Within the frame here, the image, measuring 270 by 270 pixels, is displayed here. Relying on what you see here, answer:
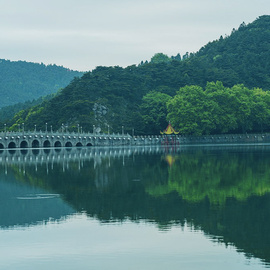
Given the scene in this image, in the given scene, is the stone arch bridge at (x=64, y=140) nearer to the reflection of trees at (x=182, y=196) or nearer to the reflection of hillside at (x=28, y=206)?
the reflection of trees at (x=182, y=196)

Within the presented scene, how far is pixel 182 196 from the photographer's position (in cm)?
4006

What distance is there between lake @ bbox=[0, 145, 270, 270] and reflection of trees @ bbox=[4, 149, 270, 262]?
6cm

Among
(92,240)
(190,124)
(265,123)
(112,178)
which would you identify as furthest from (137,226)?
(265,123)

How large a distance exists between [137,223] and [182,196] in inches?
400

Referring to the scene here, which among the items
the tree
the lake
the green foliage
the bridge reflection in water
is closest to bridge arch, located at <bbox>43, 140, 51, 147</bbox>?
the green foliage

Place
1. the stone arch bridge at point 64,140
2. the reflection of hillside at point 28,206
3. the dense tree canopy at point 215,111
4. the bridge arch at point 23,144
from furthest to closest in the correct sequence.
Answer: the dense tree canopy at point 215,111 → the bridge arch at point 23,144 → the stone arch bridge at point 64,140 → the reflection of hillside at point 28,206

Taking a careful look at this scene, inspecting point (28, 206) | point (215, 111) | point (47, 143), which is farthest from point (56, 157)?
point (215, 111)

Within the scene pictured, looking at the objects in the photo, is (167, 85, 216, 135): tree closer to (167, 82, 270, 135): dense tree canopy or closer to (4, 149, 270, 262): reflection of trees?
(167, 82, 270, 135): dense tree canopy

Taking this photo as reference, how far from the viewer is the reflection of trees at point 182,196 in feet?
93.8

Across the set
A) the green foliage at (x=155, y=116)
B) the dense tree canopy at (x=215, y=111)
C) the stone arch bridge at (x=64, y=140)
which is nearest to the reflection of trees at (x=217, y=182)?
the stone arch bridge at (x=64, y=140)

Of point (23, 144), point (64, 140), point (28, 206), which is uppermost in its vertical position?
point (64, 140)

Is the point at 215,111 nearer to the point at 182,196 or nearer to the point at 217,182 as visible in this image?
Result: the point at 217,182

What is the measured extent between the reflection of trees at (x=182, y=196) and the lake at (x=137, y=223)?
6 centimetres

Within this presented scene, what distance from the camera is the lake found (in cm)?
2322
